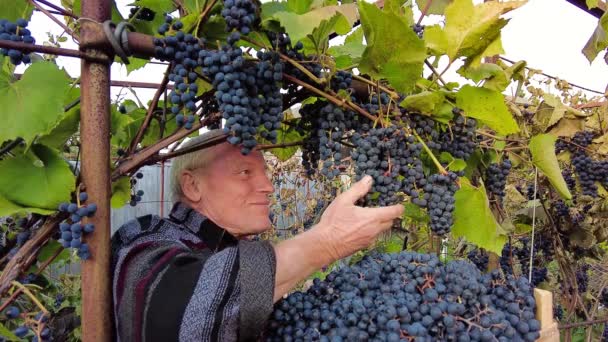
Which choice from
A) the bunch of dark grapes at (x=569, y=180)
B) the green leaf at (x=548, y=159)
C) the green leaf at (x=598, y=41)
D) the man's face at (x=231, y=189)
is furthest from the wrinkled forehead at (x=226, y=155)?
the bunch of dark grapes at (x=569, y=180)

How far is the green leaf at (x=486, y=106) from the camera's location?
4.04ft

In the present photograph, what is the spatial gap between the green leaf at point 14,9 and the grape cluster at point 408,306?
93 centimetres

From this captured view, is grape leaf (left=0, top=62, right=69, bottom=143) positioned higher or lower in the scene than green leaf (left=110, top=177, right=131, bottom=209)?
higher

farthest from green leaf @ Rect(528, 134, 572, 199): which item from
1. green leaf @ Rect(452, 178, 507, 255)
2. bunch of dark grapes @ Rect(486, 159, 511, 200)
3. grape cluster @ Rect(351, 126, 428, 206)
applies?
grape cluster @ Rect(351, 126, 428, 206)

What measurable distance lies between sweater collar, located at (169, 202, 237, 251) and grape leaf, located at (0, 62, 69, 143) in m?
0.63

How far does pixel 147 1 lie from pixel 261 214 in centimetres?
78

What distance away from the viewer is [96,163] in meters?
1.16

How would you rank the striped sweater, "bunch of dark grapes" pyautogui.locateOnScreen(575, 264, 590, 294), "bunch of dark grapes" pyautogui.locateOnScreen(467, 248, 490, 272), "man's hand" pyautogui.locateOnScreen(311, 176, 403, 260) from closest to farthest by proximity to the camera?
the striped sweater < "man's hand" pyautogui.locateOnScreen(311, 176, 403, 260) < "bunch of dark grapes" pyautogui.locateOnScreen(467, 248, 490, 272) < "bunch of dark grapes" pyautogui.locateOnScreen(575, 264, 590, 294)

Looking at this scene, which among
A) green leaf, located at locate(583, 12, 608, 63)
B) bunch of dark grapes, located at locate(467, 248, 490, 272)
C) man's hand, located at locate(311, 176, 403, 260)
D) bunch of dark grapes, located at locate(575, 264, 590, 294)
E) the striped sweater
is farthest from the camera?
bunch of dark grapes, located at locate(575, 264, 590, 294)

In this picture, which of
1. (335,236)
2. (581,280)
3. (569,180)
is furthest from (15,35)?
(581,280)

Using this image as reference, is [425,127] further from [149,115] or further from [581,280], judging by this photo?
[581,280]

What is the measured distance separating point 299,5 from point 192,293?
0.69m

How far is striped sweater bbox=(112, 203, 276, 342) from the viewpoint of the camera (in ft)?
3.57

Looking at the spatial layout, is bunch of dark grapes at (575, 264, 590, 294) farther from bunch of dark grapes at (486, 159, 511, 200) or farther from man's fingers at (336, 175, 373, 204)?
man's fingers at (336, 175, 373, 204)
